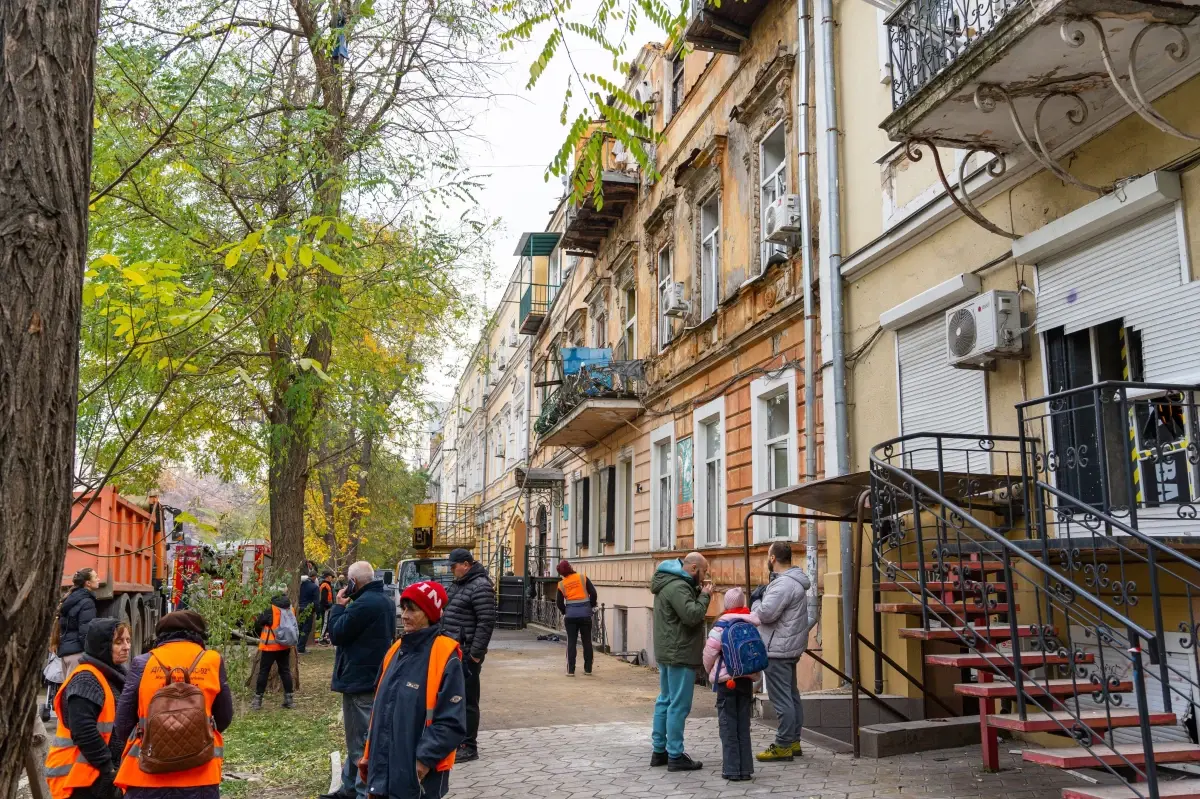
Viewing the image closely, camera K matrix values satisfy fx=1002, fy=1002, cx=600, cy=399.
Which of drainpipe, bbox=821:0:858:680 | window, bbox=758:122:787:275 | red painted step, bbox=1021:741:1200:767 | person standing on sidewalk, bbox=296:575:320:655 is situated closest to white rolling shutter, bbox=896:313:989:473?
drainpipe, bbox=821:0:858:680

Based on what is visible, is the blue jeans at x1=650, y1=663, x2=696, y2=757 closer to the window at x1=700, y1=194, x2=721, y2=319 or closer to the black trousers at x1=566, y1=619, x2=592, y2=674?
the black trousers at x1=566, y1=619, x2=592, y2=674

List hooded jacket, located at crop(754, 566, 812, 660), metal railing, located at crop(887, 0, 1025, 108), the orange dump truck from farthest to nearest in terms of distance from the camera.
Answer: the orange dump truck, hooded jacket, located at crop(754, 566, 812, 660), metal railing, located at crop(887, 0, 1025, 108)

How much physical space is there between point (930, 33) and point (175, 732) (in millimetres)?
7469

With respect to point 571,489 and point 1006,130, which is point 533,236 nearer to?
point 571,489

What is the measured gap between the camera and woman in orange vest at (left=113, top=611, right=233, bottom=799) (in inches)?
185

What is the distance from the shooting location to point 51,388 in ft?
8.18

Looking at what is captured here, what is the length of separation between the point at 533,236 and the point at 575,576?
59.8ft

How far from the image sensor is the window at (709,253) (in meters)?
15.8

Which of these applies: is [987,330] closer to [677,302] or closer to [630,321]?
[677,302]

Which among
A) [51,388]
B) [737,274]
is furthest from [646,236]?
[51,388]

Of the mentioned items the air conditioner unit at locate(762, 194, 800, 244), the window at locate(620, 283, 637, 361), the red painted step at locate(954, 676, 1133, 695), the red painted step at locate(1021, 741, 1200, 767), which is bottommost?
the red painted step at locate(1021, 741, 1200, 767)

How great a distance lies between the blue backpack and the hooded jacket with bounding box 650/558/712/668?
1.62 feet

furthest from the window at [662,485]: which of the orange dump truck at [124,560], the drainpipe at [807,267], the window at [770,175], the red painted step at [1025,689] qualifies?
the red painted step at [1025,689]

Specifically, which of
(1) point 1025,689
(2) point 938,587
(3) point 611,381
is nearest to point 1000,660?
(1) point 1025,689
